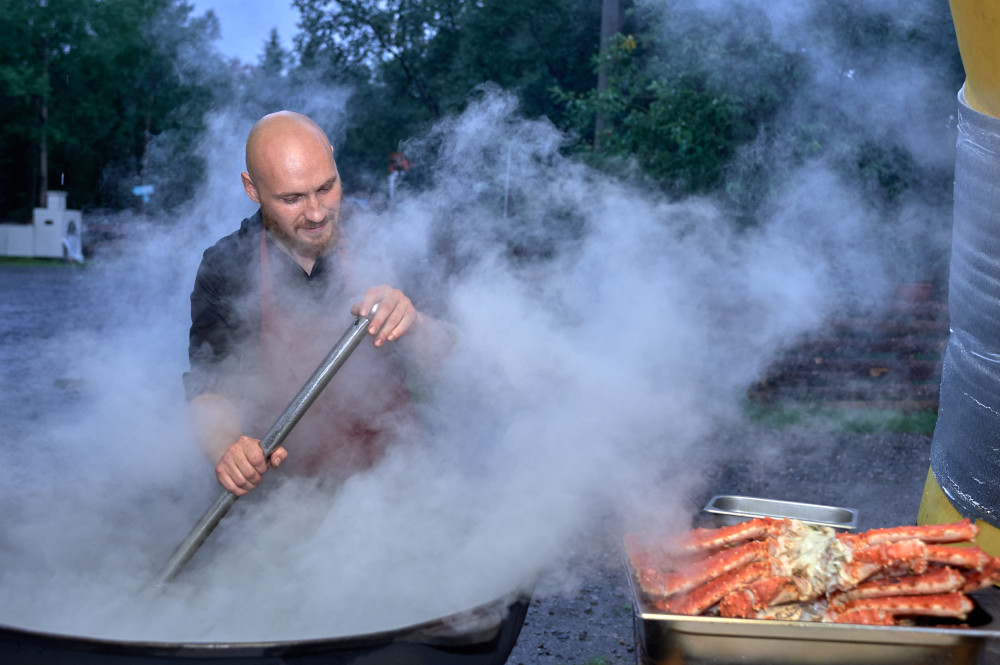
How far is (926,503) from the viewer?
6.93ft

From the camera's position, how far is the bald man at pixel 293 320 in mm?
2176

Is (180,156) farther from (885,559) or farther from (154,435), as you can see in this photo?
(885,559)

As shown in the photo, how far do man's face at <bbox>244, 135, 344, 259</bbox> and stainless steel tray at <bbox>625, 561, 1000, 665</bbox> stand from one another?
4.67 ft

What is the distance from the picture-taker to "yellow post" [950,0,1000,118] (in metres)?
1.51

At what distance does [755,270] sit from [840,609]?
509cm

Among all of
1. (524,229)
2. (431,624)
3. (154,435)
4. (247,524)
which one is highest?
(431,624)

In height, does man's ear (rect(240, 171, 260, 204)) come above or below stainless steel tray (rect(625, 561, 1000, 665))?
above

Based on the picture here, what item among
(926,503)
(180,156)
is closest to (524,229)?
(926,503)

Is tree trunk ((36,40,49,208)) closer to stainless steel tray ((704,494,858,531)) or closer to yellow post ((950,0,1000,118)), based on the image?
stainless steel tray ((704,494,858,531))

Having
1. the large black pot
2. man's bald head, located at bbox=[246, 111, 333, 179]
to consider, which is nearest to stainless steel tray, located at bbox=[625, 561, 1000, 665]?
the large black pot

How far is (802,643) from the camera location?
52.6 inches

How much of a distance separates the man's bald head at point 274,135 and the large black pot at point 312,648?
1356 mm

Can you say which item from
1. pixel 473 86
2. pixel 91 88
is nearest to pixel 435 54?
pixel 473 86

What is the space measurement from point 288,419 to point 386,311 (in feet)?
1.02
